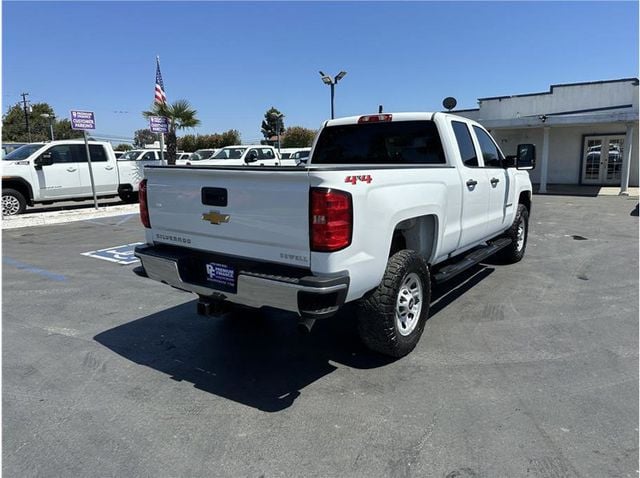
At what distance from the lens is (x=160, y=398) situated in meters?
3.44

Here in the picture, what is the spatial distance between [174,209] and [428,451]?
266cm

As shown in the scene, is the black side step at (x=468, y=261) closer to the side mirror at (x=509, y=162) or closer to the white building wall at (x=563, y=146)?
the side mirror at (x=509, y=162)

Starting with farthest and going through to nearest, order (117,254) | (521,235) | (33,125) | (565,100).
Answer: (33,125), (565,100), (117,254), (521,235)

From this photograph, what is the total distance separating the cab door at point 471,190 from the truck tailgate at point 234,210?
235 centimetres

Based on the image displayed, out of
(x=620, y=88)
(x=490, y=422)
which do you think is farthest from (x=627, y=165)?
(x=490, y=422)

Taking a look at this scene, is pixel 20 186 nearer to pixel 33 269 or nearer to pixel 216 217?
pixel 33 269

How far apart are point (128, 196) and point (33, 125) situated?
58979 mm

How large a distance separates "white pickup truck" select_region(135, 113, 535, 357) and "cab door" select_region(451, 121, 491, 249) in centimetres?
3

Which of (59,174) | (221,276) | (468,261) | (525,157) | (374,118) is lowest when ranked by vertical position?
(468,261)

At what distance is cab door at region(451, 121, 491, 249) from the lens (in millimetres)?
4969

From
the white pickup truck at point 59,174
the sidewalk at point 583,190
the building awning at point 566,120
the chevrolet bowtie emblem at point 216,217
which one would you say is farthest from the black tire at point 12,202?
the sidewalk at point 583,190

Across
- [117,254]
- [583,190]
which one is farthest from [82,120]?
[583,190]

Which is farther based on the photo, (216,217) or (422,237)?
(422,237)

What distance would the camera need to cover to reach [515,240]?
23.6ft
